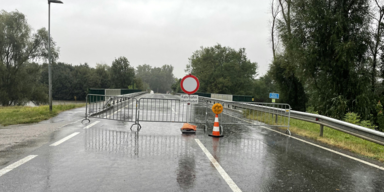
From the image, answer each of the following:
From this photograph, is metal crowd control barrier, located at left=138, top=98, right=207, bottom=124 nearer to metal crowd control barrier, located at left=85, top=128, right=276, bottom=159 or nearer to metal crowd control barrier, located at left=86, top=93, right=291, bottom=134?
metal crowd control barrier, located at left=86, top=93, right=291, bottom=134

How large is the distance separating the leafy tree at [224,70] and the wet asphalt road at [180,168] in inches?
2296

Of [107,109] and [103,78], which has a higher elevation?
[103,78]

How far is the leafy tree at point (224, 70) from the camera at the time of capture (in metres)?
66.5

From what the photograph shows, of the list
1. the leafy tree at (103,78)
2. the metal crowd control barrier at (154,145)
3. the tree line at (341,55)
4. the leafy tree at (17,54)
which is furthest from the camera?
the leafy tree at (103,78)

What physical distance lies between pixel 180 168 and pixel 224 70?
208 ft

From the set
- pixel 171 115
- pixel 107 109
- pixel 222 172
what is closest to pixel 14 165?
pixel 222 172

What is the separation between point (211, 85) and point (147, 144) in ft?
199

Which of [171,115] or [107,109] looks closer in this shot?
[171,115]

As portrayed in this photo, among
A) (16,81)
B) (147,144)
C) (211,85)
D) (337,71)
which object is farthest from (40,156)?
(211,85)

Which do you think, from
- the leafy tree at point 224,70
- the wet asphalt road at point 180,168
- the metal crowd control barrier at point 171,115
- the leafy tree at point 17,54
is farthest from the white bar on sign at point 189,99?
the leafy tree at point 224,70

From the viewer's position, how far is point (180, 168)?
4988mm

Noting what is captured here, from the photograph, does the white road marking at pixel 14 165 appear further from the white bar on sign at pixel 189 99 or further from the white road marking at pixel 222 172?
the white bar on sign at pixel 189 99

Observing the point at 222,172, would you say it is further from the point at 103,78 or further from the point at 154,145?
the point at 103,78

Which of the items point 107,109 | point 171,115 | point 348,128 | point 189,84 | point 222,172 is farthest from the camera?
point 107,109
